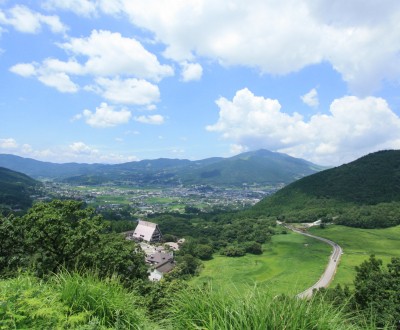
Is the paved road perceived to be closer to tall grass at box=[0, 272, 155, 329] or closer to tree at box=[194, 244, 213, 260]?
tree at box=[194, 244, 213, 260]

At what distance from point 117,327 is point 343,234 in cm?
9524

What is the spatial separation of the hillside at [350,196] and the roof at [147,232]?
54.7 metres

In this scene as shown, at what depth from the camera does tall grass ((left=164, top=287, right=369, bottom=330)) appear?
164 inches

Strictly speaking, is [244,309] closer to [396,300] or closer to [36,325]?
[36,325]

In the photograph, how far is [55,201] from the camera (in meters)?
19.5

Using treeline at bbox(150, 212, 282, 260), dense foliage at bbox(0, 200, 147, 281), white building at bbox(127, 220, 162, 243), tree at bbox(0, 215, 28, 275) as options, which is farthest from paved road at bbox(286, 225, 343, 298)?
white building at bbox(127, 220, 162, 243)

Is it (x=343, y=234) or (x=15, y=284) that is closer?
(x=15, y=284)

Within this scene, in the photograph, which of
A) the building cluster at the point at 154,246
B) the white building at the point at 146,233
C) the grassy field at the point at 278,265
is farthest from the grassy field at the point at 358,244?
the white building at the point at 146,233

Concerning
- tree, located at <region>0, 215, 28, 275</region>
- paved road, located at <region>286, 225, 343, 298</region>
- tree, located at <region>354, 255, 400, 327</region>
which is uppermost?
tree, located at <region>0, 215, 28, 275</region>

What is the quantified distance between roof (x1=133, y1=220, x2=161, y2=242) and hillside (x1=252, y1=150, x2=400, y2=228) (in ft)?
179

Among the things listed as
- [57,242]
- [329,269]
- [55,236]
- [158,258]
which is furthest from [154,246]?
[55,236]

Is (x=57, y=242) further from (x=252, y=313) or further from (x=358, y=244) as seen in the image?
(x=358, y=244)

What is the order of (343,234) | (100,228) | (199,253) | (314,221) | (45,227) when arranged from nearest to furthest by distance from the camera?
1. (45,227)
2. (100,228)
3. (199,253)
4. (343,234)
5. (314,221)

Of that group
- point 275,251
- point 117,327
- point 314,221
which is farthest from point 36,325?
point 314,221
